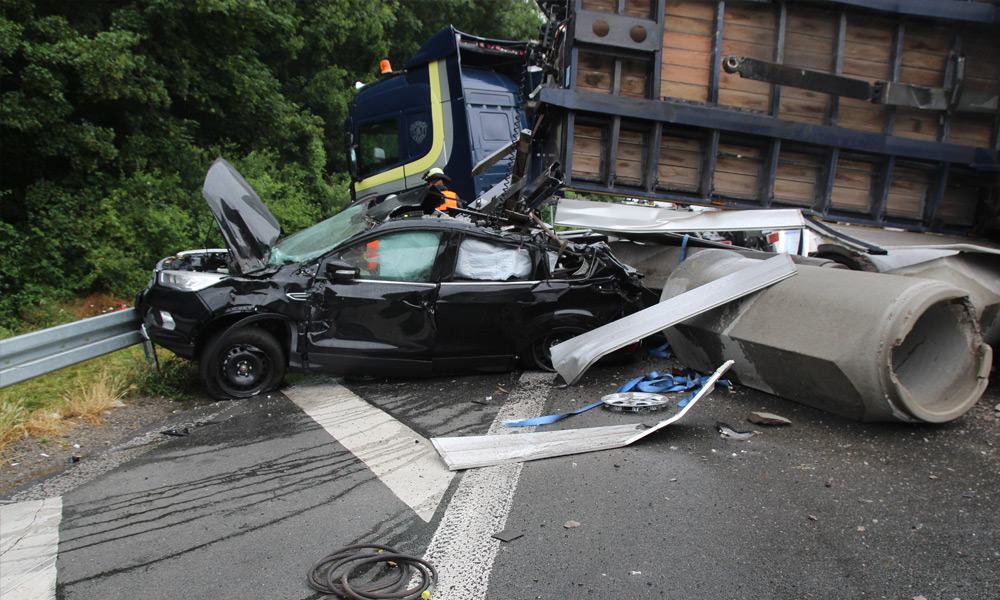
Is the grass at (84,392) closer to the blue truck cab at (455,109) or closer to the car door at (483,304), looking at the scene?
the car door at (483,304)

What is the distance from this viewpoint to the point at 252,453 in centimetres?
465

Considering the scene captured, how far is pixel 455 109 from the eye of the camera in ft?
36.4

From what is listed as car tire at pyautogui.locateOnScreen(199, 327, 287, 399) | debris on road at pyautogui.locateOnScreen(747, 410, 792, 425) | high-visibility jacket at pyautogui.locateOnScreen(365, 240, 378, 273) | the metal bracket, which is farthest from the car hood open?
the metal bracket

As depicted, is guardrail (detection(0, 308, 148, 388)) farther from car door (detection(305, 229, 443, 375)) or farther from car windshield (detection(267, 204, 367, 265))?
car door (detection(305, 229, 443, 375))

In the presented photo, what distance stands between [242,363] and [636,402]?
11.1 ft

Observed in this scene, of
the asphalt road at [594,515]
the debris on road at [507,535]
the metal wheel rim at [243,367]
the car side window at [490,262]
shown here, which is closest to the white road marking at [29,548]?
the asphalt road at [594,515]

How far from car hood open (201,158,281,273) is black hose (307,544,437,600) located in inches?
133

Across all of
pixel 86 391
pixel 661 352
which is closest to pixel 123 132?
pixel 86 391

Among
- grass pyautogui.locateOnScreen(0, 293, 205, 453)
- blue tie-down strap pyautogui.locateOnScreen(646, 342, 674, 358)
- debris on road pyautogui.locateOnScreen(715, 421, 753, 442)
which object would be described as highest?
debris on road pyautogui.locateOnScreen(715, 421, 753, 442)

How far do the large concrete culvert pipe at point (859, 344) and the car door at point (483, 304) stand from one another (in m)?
1.78

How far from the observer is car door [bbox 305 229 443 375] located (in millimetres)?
5855

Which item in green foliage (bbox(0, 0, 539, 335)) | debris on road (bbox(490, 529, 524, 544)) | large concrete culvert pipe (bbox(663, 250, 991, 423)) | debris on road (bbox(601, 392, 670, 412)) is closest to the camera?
debris on road (bbox(490, 529, 524, 544))

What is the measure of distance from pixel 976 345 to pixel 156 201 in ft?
37.2

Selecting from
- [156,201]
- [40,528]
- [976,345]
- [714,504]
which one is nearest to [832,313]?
[976,345]
